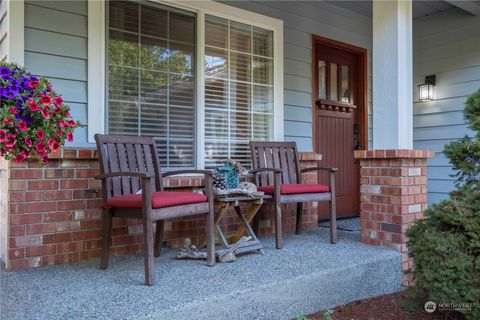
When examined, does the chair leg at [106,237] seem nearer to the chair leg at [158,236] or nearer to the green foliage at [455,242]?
the chair leg at [158,236]

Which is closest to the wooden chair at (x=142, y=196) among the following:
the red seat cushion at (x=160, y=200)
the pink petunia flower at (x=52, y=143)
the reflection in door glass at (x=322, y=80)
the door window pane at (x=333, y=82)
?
the red seat cushion at (x=160, y=200)

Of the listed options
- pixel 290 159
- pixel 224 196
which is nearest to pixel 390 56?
pixel 290 159

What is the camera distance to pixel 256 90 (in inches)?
150

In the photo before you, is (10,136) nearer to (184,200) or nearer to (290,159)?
(184,200)

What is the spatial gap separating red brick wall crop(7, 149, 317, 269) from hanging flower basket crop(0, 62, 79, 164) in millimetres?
972

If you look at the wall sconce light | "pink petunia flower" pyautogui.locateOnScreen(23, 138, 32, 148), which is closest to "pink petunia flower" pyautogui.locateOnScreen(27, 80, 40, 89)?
"pink petunia flower" pyautogui.locateOnScreen(23, 138, 32, 148)

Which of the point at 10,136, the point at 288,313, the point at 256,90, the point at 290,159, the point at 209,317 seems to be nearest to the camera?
the point at 10,136

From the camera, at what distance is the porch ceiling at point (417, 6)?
4.39 meters

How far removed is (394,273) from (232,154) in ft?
5.37

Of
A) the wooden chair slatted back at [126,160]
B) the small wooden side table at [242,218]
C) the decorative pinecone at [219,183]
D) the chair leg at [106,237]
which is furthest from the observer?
the decorative pinecone at [219,183]

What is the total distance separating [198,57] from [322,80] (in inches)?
66.0

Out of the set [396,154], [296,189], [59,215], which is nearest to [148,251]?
[59,215]

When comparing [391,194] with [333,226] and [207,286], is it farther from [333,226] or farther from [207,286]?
[207,286]

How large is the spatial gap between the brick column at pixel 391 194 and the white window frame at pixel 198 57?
3.53ft
